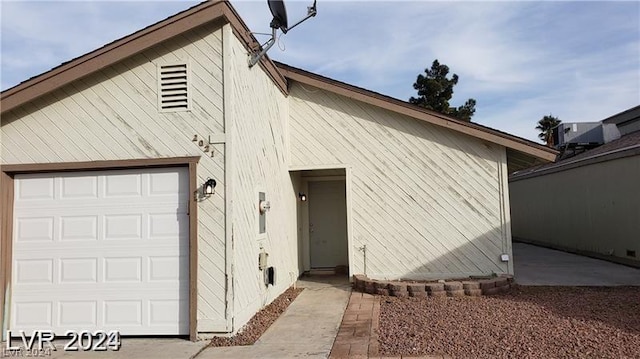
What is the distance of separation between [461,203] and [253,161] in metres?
4.32

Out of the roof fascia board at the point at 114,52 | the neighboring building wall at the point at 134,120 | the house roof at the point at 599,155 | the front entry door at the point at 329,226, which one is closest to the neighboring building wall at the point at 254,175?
the neighboring building wall at the point at 134,120

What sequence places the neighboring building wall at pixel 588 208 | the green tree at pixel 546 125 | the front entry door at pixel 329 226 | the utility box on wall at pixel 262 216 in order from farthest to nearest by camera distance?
the green tree at pixel 546 125, the neighboring building wall at pixel 588 208, the front entry door at pixel 329 226, the utility box on wall at pixel 262 216

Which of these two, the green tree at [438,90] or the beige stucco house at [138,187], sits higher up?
the green tree at [438,90]

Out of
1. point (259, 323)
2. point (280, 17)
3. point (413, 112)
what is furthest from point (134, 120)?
point (413, 112)

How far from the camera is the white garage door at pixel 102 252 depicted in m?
6.05

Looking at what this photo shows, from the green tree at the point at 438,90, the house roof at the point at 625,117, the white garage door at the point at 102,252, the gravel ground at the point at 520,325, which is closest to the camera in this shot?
the gravel ground at the point at 520,325

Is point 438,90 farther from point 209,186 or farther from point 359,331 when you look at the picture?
point 209,186

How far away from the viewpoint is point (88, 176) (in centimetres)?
630

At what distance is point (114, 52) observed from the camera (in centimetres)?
597

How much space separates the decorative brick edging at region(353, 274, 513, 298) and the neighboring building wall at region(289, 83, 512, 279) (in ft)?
2.52

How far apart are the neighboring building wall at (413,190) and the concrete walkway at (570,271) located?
51.4 inches

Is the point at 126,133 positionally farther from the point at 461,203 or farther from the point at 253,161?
the point at 461,203

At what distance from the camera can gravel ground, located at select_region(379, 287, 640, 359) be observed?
5.05 meters

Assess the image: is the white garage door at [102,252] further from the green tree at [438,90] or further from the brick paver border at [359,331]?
the green tree at [438,90]
